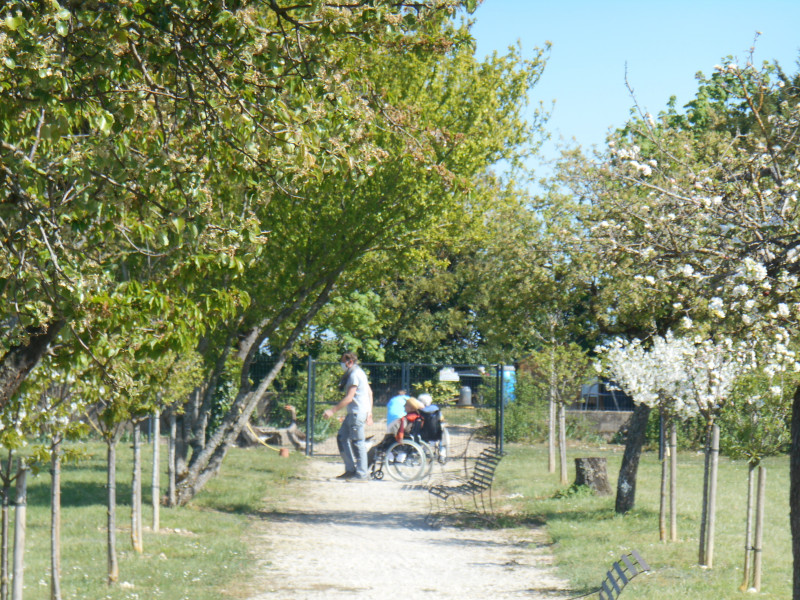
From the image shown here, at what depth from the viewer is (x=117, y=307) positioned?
5359 millimetres

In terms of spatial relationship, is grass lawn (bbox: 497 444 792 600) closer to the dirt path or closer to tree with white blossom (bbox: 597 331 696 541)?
the dirt path

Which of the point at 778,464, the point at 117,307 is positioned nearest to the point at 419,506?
the point at 117,307

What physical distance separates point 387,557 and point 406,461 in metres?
8.07

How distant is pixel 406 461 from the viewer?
18734mm

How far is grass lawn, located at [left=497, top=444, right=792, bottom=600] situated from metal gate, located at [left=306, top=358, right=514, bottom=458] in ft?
16.7

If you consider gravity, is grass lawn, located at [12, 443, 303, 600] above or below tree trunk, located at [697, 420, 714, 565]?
below

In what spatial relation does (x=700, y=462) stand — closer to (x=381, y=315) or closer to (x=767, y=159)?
(x=381, y=315)

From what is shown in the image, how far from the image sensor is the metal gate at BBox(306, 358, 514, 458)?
2442cm

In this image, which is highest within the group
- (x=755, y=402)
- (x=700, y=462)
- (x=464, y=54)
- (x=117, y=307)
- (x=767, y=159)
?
(x=464, y=54)

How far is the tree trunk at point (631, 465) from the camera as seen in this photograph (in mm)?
13415

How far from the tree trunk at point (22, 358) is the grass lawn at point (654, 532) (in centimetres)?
531

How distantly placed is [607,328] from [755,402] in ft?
11.4

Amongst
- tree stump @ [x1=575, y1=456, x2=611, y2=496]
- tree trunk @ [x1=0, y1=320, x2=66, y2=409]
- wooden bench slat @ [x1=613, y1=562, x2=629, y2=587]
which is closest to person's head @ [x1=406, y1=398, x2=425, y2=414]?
tree stump @ [x1=575, y1=456, x2=611, y2=496]

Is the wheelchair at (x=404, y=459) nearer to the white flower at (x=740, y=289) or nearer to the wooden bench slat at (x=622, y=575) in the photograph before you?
the wooden bench slat at (x=622, y=575)
